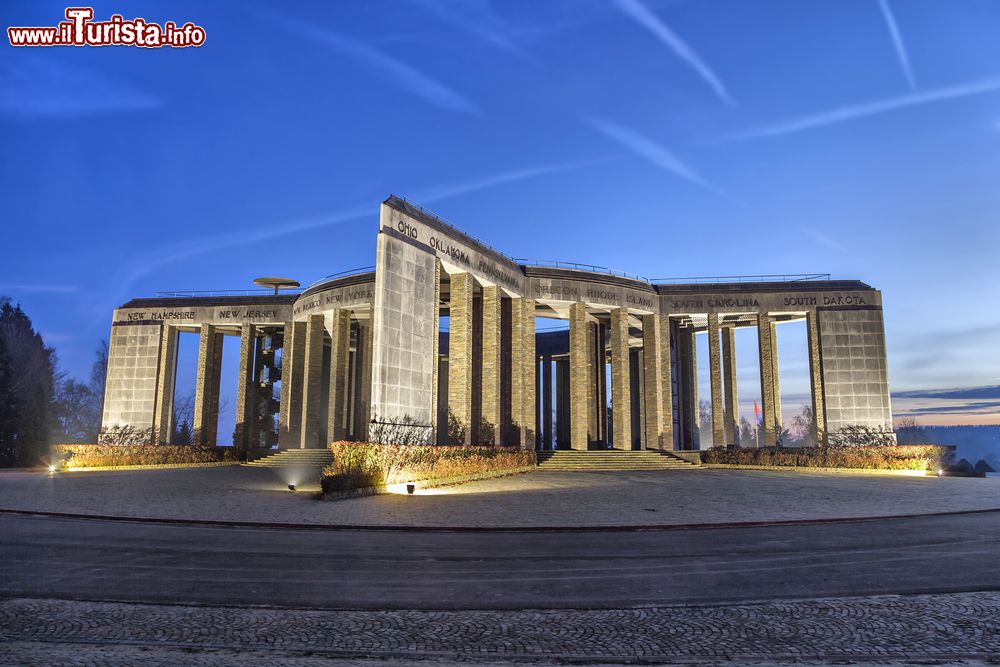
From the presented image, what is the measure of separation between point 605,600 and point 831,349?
117 ft

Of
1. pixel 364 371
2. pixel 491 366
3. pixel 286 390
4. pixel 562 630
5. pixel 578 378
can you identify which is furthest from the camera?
pixel 364 371

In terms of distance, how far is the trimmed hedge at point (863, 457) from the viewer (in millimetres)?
33469

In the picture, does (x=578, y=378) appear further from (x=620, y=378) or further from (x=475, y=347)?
(x=475, y=347)

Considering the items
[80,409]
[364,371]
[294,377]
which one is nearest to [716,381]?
[364,371]

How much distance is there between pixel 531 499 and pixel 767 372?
2659cm

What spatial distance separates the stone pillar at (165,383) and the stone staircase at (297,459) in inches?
402

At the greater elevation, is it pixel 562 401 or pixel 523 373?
pixel 523 373

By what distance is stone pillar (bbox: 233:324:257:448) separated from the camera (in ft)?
146

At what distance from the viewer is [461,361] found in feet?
104

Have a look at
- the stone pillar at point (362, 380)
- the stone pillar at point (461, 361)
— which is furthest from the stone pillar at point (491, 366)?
the stone pillar at point (362, 380)

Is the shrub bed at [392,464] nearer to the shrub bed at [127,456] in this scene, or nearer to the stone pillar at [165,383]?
the shrub bed at [127,456]

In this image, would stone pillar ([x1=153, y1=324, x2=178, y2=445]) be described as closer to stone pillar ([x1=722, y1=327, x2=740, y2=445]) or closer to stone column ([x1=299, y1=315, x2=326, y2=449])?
stone column ([x1=299, y1=315, x2=326, y2=449])

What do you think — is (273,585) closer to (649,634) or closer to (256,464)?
(649,634)

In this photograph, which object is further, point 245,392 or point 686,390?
point 686,390
